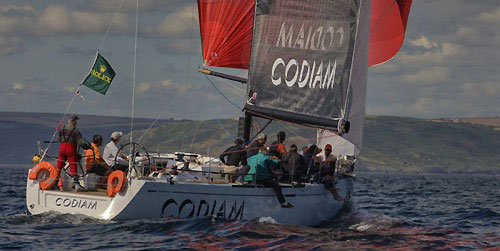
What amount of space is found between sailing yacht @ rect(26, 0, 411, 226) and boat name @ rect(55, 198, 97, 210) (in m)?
0.02

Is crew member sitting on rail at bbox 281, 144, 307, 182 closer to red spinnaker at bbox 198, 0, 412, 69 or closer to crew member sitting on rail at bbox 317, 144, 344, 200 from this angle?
crew member sitting on rail at bbox 317, 144, 344, 200

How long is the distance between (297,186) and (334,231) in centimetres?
144

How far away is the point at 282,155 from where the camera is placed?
21.2 m

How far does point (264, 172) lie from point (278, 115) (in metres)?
1.80

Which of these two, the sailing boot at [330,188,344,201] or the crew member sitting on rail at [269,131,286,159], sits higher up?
the crew member sitting on rail at [269,131,286,159]

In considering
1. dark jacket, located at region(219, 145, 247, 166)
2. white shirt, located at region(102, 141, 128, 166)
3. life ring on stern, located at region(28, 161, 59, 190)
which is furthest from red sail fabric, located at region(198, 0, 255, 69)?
life ring on stern, located at region(28, 161, 59, 190)

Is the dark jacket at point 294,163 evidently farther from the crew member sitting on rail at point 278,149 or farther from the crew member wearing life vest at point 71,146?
the crew member wearing life vest at point 71,146

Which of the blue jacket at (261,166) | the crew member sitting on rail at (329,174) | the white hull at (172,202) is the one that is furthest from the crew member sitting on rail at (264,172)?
the crew member sitting on rail at (329,174)

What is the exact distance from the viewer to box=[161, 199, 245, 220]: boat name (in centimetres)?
1773

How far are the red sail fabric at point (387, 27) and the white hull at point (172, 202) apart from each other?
10.0m

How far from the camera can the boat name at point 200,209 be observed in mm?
17734

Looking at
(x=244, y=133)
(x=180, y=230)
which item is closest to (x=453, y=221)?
(x=244, y=133)

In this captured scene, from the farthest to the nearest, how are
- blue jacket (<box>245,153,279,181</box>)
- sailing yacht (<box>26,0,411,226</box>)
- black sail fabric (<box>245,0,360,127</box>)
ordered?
black sail fabric (<box>245,0,360,127</box>)
blue jacket (<box>245,153,279,181</box>)
sailing yacht (<box>26,0,411,226</box>)

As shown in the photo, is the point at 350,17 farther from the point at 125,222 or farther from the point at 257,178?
the point at 125,222
